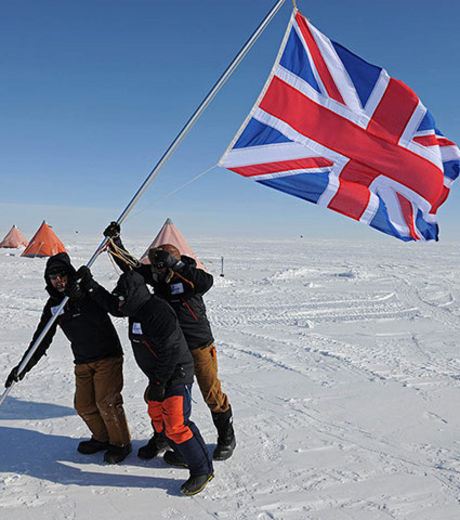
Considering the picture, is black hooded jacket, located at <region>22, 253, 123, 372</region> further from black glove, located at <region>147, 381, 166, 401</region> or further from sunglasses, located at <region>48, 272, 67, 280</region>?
black glove, located at <region>147, 381, 166, 401</region>

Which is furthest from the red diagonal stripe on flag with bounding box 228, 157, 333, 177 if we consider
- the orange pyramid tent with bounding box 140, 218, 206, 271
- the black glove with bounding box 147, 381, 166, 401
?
the orange pyramid tent with bounding box 140, 218, 206, 271

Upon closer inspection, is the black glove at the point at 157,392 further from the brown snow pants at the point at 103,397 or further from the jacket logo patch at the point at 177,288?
the jacket logo patch at the point at 177,288

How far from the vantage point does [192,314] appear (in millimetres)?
3359


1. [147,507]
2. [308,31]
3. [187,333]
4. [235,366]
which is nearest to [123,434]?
[147,507]

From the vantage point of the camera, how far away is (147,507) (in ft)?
9.11

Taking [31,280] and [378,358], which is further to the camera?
[31,280]

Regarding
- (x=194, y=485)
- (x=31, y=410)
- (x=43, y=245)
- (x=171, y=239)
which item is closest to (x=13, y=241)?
(x=43, y=245)

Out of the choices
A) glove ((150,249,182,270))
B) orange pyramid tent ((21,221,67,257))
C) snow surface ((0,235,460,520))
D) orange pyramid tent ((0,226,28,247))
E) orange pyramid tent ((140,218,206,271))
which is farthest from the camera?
orange pyramid tent ((0,226,28,247))

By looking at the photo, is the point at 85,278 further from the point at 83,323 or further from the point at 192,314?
the point at 192,314

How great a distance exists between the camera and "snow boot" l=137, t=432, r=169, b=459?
337 centimetres

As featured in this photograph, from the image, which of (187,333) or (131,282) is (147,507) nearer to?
(187,333)

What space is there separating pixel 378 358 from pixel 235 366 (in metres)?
2.16

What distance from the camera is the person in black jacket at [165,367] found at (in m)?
2.90

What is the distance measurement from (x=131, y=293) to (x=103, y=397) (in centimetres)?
94
